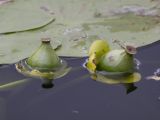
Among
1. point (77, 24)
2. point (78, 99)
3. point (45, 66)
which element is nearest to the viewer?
point (78, 99)

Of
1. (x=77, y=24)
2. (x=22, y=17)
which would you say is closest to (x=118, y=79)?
(x=77, y=24)

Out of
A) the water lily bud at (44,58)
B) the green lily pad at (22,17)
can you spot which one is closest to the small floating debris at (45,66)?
the water lily bud at (44,58)

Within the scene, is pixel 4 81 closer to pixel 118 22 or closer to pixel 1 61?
pixel 1 61

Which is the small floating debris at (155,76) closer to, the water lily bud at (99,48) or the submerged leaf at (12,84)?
the water lily bud at (99,48)

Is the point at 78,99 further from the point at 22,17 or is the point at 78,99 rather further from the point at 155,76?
the point at 22,17

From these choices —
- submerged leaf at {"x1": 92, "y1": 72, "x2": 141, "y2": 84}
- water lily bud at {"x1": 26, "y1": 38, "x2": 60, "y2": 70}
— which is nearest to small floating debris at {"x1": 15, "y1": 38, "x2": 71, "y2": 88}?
water lily bud at {"x1": 26, "y1": 38, "x2": 60, "y2": 70}

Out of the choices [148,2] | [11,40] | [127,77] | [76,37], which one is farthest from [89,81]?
[148,2]
